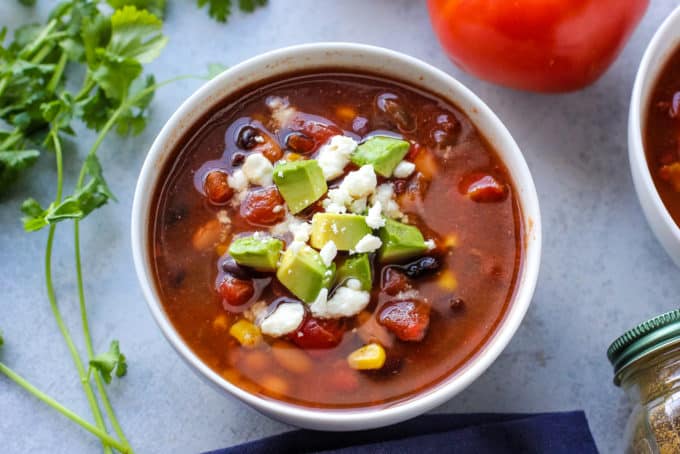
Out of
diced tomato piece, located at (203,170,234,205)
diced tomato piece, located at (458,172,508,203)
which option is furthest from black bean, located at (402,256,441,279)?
diced tomato piece, located at (203,170,234,205)

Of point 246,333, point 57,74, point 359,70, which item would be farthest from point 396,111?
point 57,74

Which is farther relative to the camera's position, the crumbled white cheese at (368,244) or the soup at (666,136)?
the soup at (666,136)

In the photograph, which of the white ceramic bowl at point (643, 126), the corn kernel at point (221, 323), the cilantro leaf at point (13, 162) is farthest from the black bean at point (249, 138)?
the white ceramic bowl at point (643, 126)

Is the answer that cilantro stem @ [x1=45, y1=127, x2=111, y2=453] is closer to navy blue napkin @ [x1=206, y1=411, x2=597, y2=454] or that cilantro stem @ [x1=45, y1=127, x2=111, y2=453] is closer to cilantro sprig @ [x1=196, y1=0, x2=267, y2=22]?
navy blue napkin @ [x1=206, y1=411, x2=597, y2=454]

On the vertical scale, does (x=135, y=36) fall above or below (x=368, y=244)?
above

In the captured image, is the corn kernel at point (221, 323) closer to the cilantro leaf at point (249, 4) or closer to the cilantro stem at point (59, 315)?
the cilantro stem at point (59, 315)

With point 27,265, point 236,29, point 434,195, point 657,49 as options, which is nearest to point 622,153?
point 657,49

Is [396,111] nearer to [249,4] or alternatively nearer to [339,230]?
[339,230]
